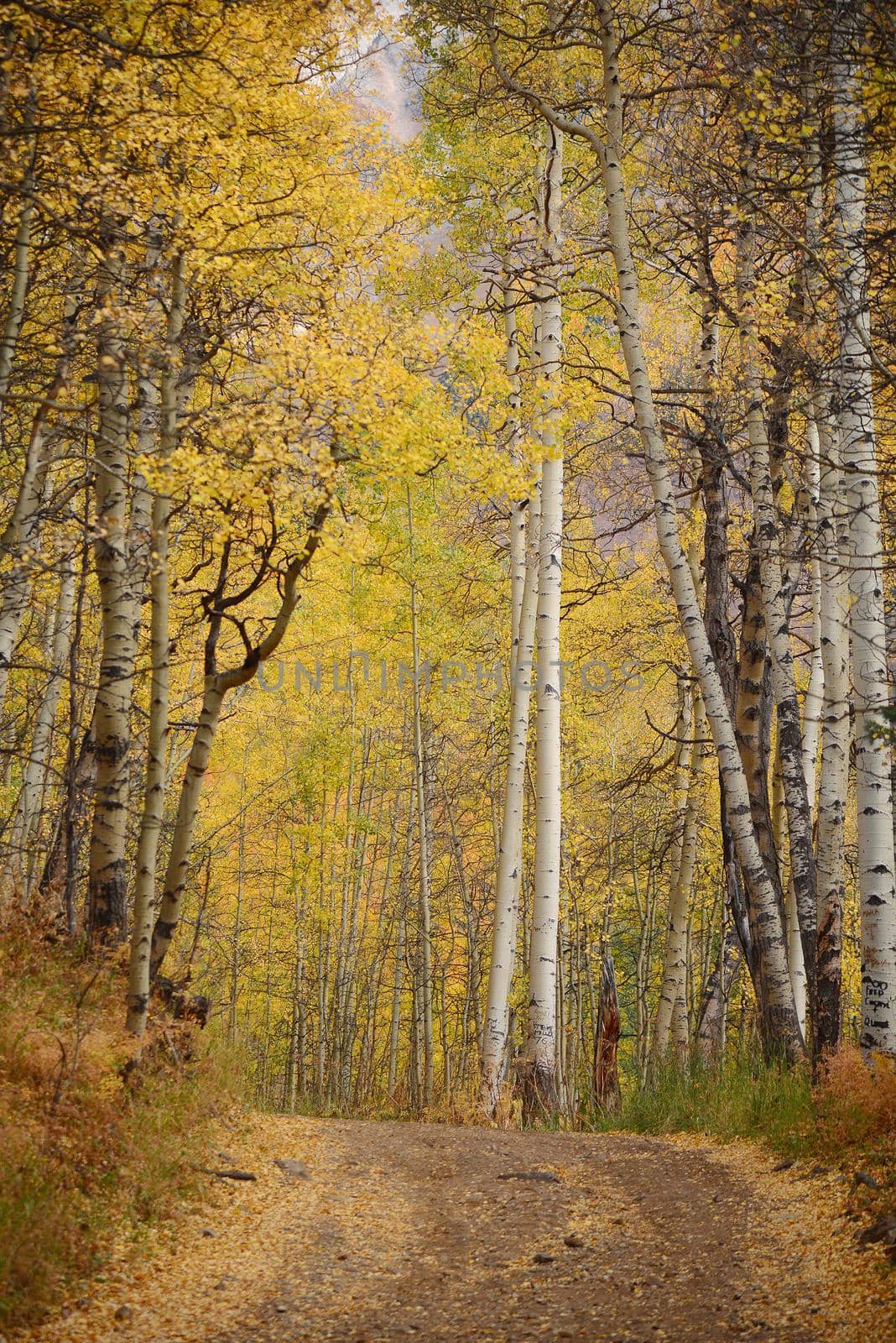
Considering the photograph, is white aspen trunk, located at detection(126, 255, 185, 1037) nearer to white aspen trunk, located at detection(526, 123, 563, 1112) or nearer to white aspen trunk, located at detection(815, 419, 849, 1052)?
white aspen trunk, located at detection(526, 123, 563, 1112)

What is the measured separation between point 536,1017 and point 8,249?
693 cm

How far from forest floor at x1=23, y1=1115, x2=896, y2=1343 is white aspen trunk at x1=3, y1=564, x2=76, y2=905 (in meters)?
2.89

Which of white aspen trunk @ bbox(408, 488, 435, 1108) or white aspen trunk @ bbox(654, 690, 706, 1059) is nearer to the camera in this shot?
white aspen trunk @ bbox(654, 690, 706, 1059)

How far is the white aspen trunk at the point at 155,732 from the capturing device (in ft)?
17.5

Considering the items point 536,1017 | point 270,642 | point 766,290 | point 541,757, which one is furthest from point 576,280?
point 536,1017

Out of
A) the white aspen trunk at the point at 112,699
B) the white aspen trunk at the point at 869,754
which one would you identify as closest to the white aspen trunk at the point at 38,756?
the white aspen trunk at the point at 112,699

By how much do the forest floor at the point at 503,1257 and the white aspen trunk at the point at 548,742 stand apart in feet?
5.82

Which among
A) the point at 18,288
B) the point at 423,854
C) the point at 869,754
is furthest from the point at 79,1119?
the point at 423,854

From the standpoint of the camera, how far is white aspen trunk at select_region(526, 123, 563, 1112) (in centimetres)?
808

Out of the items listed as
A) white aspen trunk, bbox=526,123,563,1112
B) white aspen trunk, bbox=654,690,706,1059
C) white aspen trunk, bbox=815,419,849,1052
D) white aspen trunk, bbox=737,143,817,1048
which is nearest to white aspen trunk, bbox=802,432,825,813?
white aspen trunk, bbox=737,143,817,1048

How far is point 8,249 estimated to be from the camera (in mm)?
5742

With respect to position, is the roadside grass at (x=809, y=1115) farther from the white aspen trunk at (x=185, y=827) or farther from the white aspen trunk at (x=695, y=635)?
the white aspen trunk at (x=185, y=827)

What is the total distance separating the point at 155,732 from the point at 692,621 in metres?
3.92

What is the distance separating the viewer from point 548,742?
834cm
